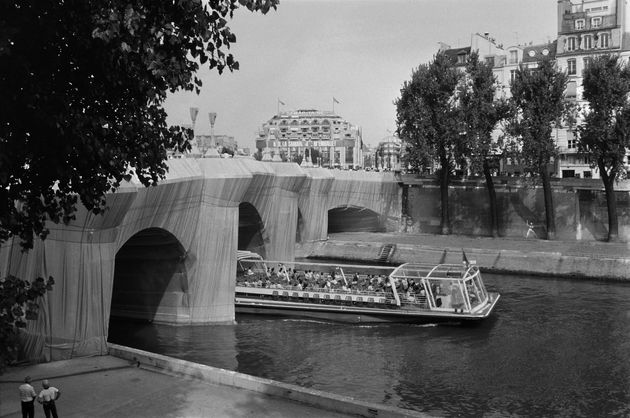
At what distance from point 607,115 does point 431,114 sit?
18107 millimetres

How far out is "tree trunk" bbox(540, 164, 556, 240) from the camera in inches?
2645

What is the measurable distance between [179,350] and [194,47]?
2461cm

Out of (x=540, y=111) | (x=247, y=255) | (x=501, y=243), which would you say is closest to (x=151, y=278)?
(x=247, y=255)

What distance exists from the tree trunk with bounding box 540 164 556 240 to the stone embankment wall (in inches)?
89.8

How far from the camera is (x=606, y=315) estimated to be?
4206cm

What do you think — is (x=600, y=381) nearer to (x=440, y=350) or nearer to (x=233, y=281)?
(x=440, y=350)

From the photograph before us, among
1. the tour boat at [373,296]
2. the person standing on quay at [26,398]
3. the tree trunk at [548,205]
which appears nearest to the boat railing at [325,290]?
the tour boat at [373,296]

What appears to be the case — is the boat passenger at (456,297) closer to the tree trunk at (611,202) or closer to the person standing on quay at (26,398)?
the person standing on quay at (26,398)

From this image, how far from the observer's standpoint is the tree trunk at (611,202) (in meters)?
63.8

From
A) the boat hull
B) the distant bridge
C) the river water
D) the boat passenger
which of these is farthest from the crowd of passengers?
the distant bridge

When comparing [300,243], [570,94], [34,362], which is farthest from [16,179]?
[570,94]

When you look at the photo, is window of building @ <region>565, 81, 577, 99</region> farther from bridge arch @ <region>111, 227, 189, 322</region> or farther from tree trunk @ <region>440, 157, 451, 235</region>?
bridge arch @ <region>111, 227, 189, 322</region>

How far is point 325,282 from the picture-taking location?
148ft

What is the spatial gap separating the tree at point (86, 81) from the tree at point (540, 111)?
56939mm
